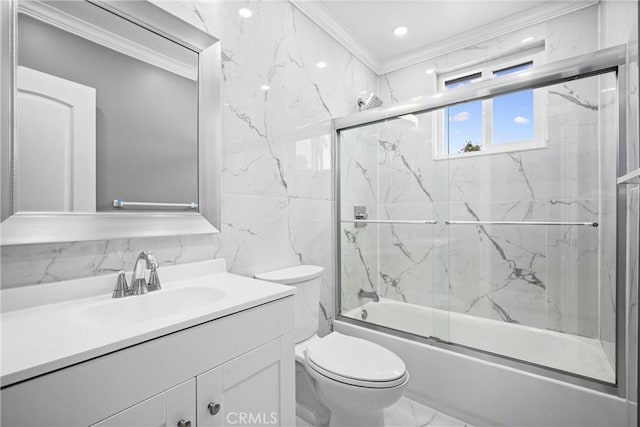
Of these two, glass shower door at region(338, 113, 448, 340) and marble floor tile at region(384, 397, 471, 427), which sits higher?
glass shower door at region(338, 113, 448, 340)

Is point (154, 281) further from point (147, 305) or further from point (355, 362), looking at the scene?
point (355, 362)

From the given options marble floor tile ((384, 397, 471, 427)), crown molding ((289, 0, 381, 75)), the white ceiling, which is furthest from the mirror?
marble floor tile ((384, 397, 471, 427))

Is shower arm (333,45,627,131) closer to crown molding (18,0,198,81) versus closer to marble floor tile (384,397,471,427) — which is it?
crown molding (18,0,198,81)

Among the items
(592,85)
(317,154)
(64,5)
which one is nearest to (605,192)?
(592,85)

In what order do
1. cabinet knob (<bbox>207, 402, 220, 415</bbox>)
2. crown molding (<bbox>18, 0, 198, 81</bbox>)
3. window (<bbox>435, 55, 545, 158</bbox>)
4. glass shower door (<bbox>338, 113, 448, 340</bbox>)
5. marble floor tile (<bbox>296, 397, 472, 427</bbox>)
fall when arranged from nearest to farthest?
cabinet knob (<bbox>207, 402, 220, 415</bbox>)
crown molding (<bbox>18, 0, 198, 81</bbox>)
marble floor tile (<bbox>296, 397, 472, 427</bbox>)
window (<bbox>435, 55, 545, 158</bbox>)
glass shower door (<bbox>338, 113, 448, 340</bbox>)

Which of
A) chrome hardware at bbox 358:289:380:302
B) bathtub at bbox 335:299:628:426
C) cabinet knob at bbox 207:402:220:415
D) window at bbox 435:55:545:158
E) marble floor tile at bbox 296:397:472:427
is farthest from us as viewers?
chrome hardware at bbox 358:289:380:302

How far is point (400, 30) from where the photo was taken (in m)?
2.26

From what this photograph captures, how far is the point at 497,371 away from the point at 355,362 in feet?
2.55

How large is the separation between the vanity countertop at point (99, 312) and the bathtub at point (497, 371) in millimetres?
1173

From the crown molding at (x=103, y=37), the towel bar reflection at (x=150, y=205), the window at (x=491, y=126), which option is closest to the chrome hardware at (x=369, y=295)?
the window at (x=491, y=126)

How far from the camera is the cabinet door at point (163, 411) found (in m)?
0.66

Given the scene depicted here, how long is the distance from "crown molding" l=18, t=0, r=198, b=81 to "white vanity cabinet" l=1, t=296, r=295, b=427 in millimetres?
1055

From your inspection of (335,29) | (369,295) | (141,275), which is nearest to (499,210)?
(369,295)

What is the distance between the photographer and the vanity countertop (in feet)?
1.98
